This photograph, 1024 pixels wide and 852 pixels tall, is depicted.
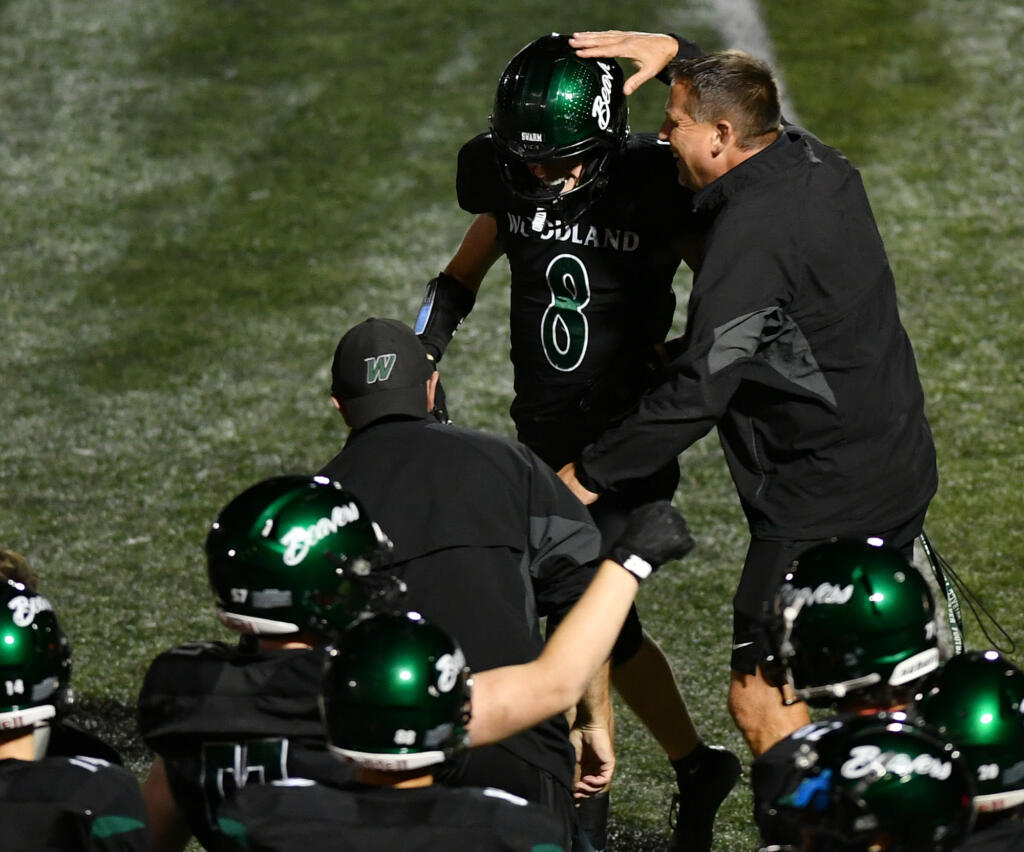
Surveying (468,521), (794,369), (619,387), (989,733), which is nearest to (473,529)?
(468,521)

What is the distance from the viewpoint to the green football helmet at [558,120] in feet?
13.2

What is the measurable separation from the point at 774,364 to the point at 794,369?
55 millimetres

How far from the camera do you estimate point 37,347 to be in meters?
7.96

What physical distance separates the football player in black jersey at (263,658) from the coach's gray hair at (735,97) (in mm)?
1489

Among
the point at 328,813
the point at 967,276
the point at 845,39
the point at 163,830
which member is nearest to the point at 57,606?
the point at 163,830

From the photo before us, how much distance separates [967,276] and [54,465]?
4.46 meters

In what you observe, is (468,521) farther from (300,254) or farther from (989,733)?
(300,254)

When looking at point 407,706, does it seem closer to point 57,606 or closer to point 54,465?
point 57,606

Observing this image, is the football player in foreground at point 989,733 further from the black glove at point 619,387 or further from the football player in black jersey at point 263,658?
the black glove at point 619,387

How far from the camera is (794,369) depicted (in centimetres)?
373

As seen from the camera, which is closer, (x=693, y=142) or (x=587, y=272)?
(x=693, y=142)

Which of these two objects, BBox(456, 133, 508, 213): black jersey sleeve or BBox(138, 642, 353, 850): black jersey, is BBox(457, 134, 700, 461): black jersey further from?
BBox(138, 642, 353, 850): black jersey

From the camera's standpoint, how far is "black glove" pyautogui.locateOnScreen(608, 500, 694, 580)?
2.73 metres

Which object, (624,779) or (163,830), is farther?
(624,779)
